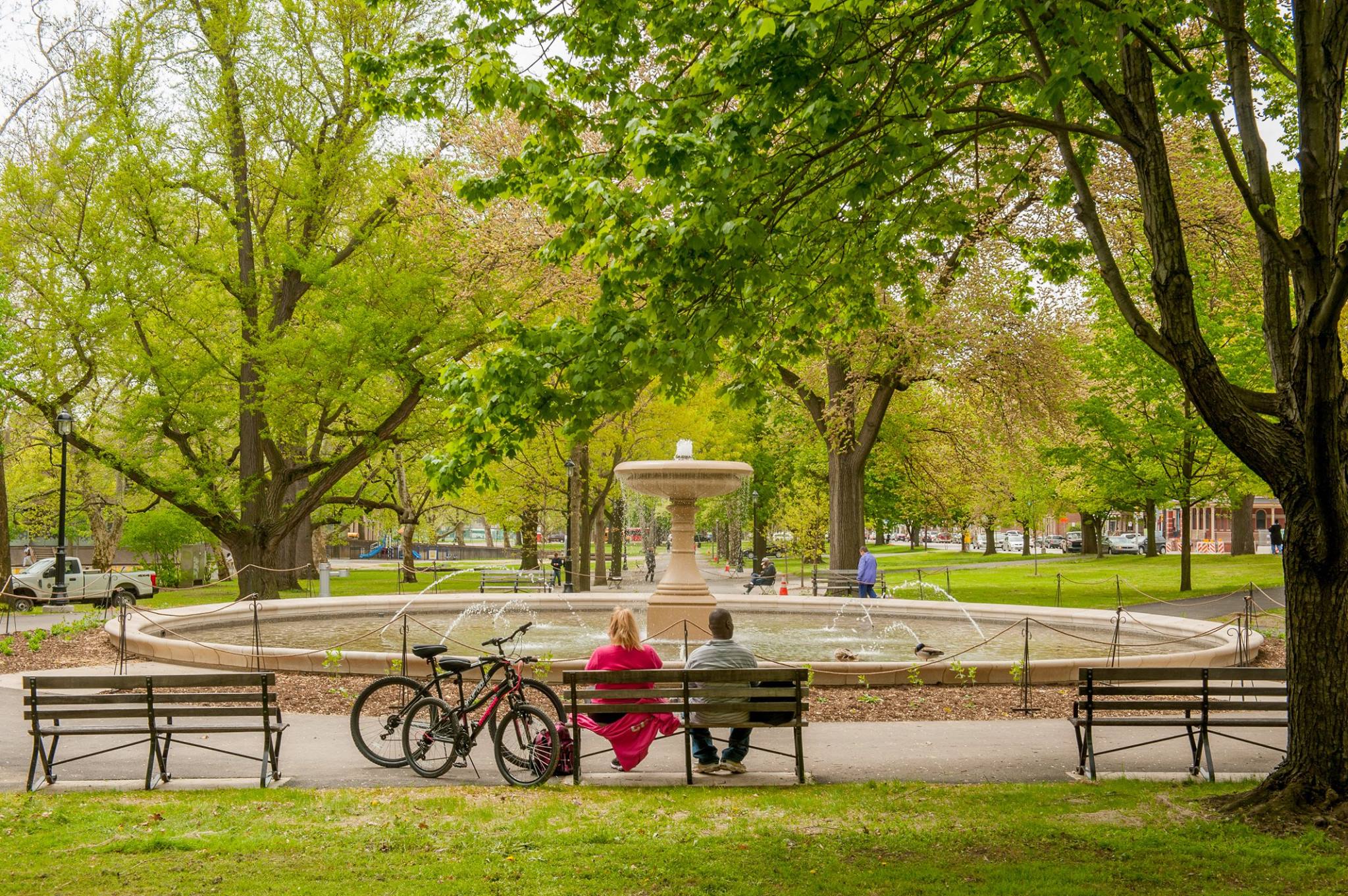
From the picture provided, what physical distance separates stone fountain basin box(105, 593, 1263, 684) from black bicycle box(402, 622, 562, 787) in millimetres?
3011

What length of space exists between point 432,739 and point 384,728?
584 millimetres

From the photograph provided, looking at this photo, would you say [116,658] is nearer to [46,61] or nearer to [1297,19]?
[1297,19]

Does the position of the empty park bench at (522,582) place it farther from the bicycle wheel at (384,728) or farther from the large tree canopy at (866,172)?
the large tree canopy at (866,172)

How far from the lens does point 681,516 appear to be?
1847cm

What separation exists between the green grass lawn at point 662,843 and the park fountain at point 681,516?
29.1 feet

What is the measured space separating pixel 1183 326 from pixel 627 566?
2402 inches

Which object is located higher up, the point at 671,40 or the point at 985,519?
the point at 671,40

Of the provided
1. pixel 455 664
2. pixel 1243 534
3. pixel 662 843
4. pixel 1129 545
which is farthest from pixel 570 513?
pixel 1129 545

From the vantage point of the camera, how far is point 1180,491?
99.8 ft

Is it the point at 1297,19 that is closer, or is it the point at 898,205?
the point at 1297,19

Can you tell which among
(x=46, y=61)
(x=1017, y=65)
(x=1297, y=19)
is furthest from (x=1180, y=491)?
(x=46, y=61)

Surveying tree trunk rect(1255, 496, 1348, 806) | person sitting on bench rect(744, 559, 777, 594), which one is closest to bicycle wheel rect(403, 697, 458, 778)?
tree trunk rect(1255, 496, 1348, 806)

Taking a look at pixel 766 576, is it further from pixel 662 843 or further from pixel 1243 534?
pixel 1243 534

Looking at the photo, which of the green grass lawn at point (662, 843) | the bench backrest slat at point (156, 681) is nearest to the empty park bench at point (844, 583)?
the green grass lawn at point (662, 843)
